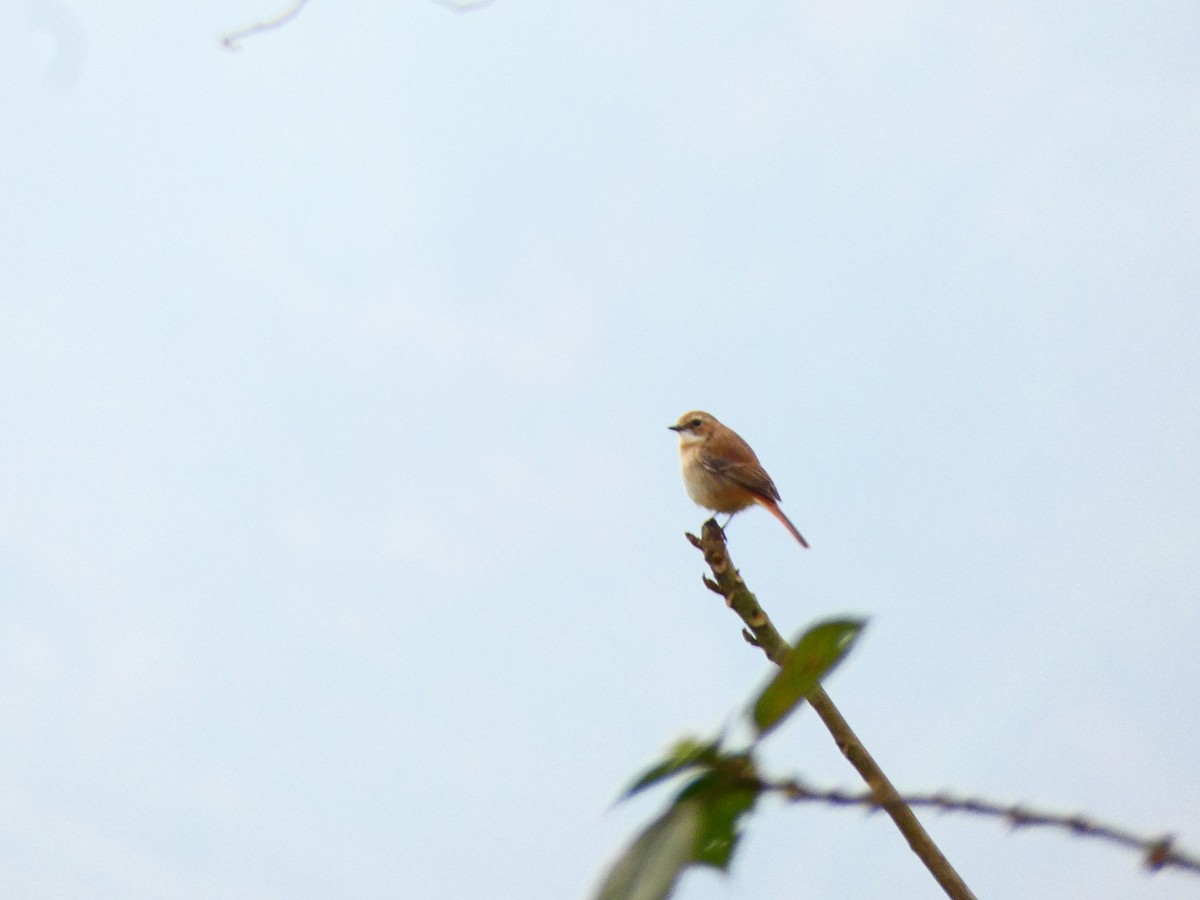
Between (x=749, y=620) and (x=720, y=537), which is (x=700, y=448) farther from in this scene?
(x=749, y=620)

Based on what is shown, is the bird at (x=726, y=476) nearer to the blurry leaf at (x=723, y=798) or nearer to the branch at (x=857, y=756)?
the branch at (x=857, y=756)

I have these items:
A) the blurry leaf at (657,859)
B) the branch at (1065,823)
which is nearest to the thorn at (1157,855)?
the branch at (1065,823)

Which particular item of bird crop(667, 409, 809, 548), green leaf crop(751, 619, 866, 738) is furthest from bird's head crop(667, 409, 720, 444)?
green leaf crop(751, 619, 866, 738)

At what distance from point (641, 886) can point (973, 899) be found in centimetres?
38

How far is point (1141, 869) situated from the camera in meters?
0.62

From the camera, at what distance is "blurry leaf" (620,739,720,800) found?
69 cm

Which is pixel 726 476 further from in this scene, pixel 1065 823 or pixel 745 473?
pixel 1065 823

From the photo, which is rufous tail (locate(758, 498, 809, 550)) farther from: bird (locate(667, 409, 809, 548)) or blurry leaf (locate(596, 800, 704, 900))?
blurry leaf (locate(596, 800, 704, 900))

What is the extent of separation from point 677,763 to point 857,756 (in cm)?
67

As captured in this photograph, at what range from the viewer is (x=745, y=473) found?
668cm

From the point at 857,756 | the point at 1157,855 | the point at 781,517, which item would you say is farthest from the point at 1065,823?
the point at 781,517

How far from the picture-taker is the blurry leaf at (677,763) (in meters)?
0.69

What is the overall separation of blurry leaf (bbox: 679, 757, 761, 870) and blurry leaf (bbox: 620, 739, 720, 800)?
0.01m

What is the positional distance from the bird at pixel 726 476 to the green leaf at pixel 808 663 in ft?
18.7
